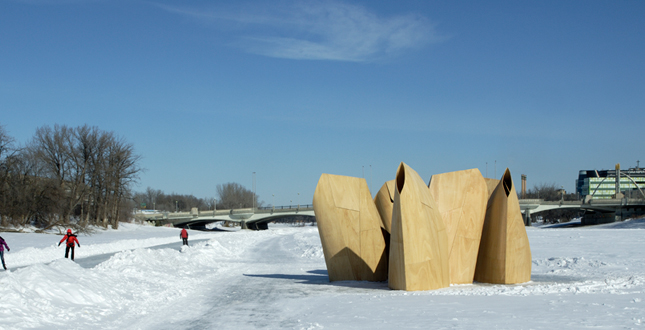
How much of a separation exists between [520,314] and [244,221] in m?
80.9

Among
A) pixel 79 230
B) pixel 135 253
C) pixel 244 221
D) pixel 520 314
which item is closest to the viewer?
pixel 520 314

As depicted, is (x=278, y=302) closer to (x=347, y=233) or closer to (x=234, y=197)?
(x=347, y=233)

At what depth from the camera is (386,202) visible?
Result: 19.0 metres

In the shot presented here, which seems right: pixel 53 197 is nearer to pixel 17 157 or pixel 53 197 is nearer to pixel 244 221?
pixel 17 157

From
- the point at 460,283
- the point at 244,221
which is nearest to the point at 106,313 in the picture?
the point at 460,283

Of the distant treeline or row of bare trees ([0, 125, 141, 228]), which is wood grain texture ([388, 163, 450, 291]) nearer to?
row of bare trees ([0, 125, 141, 228])

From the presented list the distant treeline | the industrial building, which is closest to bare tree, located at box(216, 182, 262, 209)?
the distant treeline

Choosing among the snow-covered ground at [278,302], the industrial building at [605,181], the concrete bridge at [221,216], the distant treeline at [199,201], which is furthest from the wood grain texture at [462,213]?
the industrial building at [605,181]

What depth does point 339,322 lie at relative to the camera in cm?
1013

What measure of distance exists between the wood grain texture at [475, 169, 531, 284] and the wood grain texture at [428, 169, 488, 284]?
1.59 feet

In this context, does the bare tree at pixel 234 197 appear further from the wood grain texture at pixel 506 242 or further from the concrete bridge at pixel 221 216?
the wood grain texture at pixel 506 242

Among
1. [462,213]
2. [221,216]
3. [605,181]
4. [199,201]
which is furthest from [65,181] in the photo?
[605,181]

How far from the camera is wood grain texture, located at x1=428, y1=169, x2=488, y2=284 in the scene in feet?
53.3

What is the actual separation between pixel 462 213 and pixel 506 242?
63.7 inches
